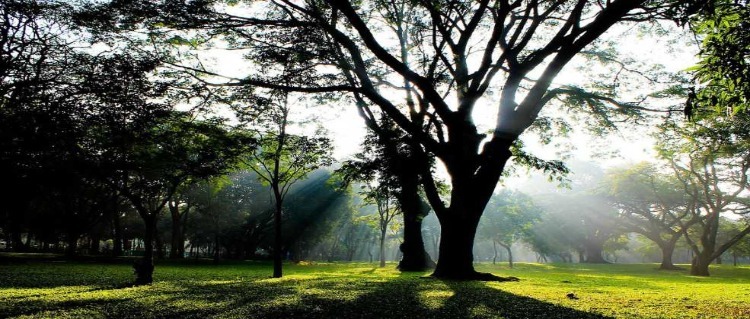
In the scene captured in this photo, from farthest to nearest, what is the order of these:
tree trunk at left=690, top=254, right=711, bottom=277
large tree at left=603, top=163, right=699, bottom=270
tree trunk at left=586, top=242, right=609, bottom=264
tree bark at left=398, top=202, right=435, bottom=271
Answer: tree trunk at left=586, top=242, right=609, bottom=264 → large tree at left=603, top=163, right=699, bottom=270 → tree trunk at left=690, top=254, right=711, bottom=277 → tree bark at left=398, top=202, right=435, bottom=271

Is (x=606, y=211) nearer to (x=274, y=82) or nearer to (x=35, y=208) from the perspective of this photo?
(x=274, y=82)

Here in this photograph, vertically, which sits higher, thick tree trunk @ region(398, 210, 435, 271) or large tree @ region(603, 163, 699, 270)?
large tree @ region(603, 163, 699, 270)

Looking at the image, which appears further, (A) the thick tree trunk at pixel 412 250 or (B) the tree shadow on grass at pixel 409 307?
(A) the thick tree trunk at pixel 412 250

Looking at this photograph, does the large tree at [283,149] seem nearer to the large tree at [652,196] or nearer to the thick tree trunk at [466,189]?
the thick tree trunk at [466,189]

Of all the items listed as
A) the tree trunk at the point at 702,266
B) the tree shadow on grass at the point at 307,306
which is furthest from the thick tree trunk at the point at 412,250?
the tree trunk at the point at 702,266

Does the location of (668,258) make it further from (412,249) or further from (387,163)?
(387,163)

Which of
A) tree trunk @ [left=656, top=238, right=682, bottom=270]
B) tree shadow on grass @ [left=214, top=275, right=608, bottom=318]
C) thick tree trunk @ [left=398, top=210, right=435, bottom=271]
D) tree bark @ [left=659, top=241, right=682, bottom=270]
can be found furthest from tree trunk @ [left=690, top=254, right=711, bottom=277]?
tree shadow on grass @ [left=214, top=275, right=608, bottom=318]

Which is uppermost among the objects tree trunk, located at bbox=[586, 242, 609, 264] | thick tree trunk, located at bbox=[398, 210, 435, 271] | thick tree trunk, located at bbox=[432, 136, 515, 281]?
thick tree trunk, located at bbox=[432, 136, 515, 281]

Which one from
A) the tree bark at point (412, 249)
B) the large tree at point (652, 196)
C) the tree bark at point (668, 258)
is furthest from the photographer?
the tree bark at point (668, 258)

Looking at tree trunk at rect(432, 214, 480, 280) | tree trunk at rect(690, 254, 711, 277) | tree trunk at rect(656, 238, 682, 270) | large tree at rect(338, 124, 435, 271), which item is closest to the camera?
tree trunk at rect(432, 214, 480, 280)

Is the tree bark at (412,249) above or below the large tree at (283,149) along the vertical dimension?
below

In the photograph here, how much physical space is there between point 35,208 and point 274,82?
46.7 m

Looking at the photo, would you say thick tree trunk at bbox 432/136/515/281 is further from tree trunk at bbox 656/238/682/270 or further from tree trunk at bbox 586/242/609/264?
tree trunk at bbox 586/242/609/264

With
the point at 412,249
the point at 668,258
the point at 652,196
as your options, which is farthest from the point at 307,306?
the point at 668,258
